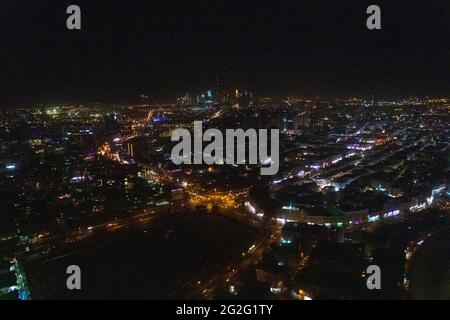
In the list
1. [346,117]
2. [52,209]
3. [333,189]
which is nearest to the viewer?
[52,209]

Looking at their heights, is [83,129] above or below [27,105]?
below

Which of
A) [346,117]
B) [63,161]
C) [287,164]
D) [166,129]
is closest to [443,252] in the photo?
[287,164]

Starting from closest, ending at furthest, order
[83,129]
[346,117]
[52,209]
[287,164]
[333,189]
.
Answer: [52,209], [333,189], [287,164], [83,129], [346,117]

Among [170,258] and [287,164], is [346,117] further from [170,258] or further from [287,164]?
[170,258]
